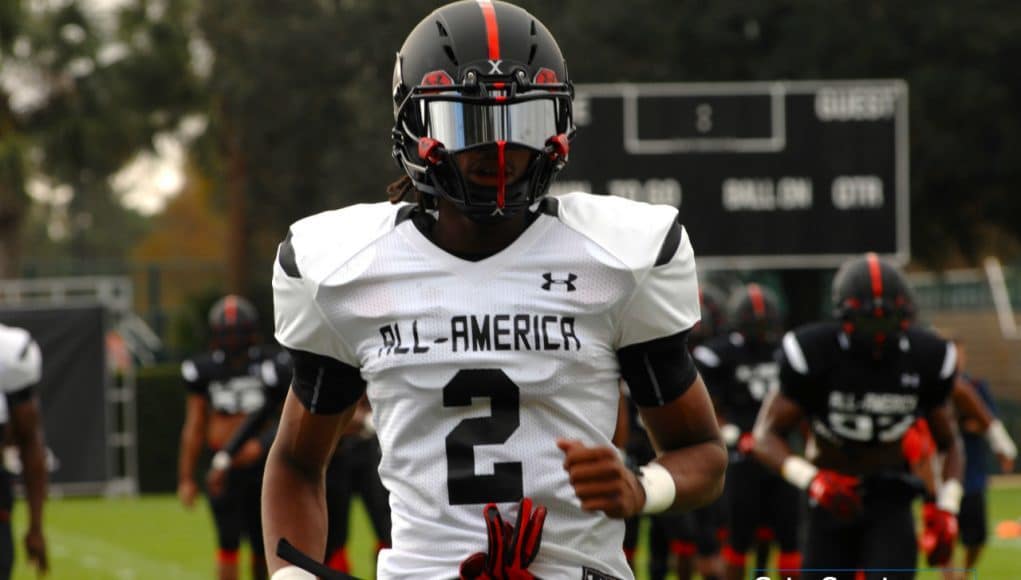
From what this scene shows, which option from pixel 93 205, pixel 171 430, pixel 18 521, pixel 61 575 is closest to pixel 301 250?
pixel 61 575

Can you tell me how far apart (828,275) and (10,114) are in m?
13.5

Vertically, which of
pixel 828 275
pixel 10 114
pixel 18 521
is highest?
pixel 10 114

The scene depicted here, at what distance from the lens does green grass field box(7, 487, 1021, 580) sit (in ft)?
45.7

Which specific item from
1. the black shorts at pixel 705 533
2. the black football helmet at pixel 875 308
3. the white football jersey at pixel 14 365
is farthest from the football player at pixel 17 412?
the black shorts at pixel 705 533

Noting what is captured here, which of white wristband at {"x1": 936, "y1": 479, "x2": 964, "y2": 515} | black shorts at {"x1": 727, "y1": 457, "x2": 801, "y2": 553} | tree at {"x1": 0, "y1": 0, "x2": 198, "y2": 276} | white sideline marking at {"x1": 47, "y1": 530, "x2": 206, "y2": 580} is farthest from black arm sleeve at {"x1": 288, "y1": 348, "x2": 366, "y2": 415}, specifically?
tree at {"x1": 0, "y1": 0, "x2": 198, "y2": 276}

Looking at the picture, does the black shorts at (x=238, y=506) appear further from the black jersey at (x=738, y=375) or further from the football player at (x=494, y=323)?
the football player at (x=494, y=323)

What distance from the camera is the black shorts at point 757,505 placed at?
11031mm

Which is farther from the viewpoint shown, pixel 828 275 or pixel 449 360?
pixel 828 275

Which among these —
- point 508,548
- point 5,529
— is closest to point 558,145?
point 508,548

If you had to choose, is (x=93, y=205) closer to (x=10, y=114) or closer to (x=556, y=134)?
(x=10, y=114)

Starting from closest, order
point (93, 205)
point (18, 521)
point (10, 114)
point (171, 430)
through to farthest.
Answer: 1. point (18, 521)
2. point (171, 430)
3. point (10, 114)
4. point (93, 205)

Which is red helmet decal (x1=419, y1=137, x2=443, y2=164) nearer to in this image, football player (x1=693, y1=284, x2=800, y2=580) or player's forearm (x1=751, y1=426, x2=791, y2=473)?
player's forearm (x1=751, y1=426, x2=791, y2=473)

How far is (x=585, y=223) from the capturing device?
3156 mm

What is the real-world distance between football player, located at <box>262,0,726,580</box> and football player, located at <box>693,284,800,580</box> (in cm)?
772
